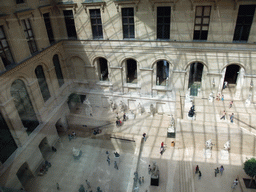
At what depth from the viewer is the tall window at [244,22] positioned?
16219 mm

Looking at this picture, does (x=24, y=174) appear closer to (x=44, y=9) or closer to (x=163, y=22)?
(x=44, y=9)

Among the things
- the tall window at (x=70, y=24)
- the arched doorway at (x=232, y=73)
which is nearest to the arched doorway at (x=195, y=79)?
the arched doorway at (x=232, y=73)

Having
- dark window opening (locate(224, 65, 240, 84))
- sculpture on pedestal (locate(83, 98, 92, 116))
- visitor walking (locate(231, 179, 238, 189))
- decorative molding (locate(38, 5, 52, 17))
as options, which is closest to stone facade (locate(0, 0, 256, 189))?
decorative molding (locate(38, 5, 52, 17))

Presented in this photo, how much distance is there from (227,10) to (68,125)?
17997mm

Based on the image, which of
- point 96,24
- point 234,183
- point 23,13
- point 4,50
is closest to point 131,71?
point 96,24

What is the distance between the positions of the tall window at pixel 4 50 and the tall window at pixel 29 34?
2.26 metres

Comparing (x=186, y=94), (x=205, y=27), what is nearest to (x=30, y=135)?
(x=186, y=94)

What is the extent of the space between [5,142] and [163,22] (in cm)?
1539

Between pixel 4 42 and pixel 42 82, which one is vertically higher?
pixel 4 42

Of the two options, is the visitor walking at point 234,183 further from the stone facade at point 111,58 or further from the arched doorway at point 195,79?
the arched doorway at point 195,79

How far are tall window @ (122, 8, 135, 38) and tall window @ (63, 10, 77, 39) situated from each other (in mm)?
5123

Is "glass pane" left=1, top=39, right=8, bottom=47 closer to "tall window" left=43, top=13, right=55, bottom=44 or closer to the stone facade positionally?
the stone facade

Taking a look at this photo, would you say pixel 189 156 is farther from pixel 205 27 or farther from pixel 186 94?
pixel 205 27

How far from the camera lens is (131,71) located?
23.0m
